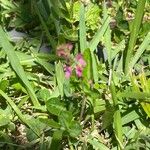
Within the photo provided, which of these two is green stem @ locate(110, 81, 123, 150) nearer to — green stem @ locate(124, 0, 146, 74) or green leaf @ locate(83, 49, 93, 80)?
green leaf @ locate(83, 49, 93, 80)

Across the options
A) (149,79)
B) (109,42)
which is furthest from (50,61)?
(149,79)

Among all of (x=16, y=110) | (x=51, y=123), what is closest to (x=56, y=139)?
(x=51, y=123)

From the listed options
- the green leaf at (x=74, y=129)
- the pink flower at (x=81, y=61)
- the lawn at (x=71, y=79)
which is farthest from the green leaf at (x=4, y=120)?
the pink flower at (x=81, y=61)

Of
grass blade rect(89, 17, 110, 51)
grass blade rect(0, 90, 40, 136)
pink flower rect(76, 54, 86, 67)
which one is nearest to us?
pink flower rect(76, 54, 86, 67)

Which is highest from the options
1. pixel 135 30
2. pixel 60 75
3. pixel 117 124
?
pixel 135 30

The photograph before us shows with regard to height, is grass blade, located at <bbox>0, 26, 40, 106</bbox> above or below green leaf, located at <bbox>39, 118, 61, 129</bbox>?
above

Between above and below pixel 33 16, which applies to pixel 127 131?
below

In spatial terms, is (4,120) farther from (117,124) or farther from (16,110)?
(117,124)

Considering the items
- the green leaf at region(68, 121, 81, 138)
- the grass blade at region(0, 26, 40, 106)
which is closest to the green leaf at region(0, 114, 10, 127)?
the grass blade at region(0, 26, 40, 106)

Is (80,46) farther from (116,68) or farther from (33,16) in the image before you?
(33,16)
